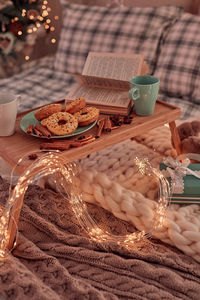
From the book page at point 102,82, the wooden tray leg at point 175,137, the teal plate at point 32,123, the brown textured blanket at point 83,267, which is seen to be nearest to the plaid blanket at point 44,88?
the wooden tray leg at point 175,137

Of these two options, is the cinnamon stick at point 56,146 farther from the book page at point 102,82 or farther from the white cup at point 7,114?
the book page at point 102,82

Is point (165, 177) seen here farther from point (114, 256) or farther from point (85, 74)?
point (85, 74)

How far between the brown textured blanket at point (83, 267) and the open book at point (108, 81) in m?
0.39

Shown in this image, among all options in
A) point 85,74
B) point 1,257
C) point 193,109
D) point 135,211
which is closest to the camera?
point 1,257

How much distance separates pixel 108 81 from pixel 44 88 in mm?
835

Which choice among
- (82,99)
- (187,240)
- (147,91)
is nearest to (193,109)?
(147,91)

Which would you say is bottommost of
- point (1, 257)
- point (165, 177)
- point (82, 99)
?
point (1, 257)

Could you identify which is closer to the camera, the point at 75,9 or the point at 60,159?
the point at 60,159

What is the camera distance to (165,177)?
114 centimetres

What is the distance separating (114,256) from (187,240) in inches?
7.9

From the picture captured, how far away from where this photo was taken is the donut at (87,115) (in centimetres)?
110

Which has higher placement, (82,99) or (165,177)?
(82,99)

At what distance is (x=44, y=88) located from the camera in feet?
6.63

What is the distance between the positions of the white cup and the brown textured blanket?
26 cm
